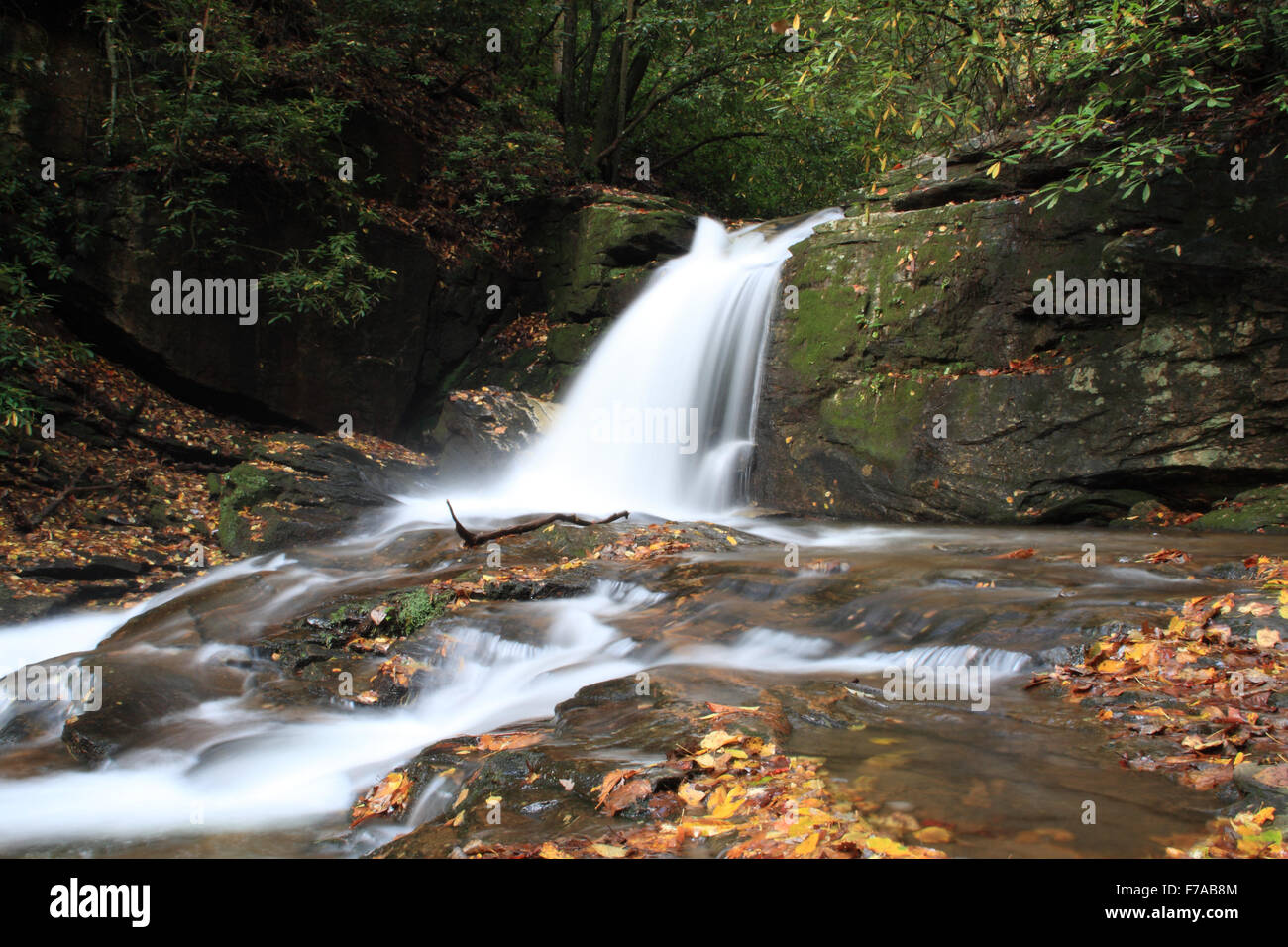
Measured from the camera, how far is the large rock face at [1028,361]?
8.53m

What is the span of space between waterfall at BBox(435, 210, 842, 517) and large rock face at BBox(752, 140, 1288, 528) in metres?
0.84

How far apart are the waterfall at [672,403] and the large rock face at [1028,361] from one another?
84cm

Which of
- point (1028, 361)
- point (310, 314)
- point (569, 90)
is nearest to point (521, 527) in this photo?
point (1028, 361)

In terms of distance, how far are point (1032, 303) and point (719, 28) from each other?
1013 cm

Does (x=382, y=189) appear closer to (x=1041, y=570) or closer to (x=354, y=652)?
(x=354, y=652)

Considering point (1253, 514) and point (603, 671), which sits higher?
point (1253, 514)

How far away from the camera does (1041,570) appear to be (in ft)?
20.9

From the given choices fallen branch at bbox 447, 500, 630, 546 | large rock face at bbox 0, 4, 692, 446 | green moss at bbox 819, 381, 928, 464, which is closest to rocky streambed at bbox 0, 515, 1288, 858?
fallen branch at bbox 447, 500, 630, 546

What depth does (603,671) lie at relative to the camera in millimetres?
5367

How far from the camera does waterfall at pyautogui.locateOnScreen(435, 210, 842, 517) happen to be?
37.9 feet

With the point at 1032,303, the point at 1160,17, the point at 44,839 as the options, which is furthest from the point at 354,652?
the point at 1160,17

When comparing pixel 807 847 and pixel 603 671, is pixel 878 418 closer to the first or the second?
pixel 603 671

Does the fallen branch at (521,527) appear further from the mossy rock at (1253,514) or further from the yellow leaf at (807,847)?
the yellow leaf at (807,847)

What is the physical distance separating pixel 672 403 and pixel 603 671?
7.46 m
